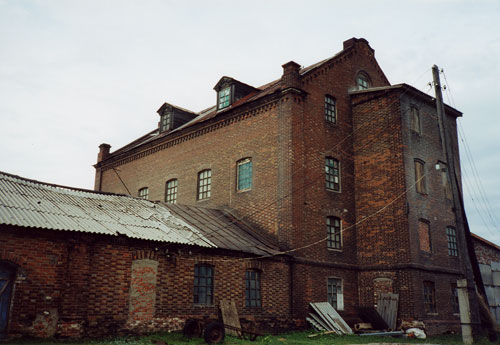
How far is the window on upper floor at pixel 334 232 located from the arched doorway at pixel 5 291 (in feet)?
38.9

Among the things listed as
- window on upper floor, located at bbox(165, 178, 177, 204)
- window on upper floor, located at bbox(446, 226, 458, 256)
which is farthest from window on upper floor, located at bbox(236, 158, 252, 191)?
window on upper floor, located at bbox(446, 226, 458, 256)

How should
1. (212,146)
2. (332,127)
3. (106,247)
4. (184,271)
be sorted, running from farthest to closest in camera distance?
(212,146), (332,127), (184,271), (106,247)

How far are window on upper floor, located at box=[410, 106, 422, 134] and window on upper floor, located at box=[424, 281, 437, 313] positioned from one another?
6631 millimetres

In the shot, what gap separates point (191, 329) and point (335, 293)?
7366 millimetres

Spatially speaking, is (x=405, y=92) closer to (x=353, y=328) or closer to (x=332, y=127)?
(x=332, y=127)

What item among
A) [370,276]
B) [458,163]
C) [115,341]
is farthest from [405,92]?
[115,341]

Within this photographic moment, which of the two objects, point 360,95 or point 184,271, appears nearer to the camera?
point 184,271

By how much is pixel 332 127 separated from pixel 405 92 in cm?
353

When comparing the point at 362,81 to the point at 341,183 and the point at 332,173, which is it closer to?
the point at 332,173

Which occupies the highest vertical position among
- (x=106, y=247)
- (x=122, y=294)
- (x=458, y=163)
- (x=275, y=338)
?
(x=458, y=163)

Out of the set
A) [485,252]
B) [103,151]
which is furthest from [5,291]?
[485,252]

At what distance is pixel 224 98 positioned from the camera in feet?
75.2

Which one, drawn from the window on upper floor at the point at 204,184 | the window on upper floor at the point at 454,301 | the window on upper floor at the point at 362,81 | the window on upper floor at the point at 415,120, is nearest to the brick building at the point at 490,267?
the window on upper floor at the point at 454,301

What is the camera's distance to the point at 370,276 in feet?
63.0
